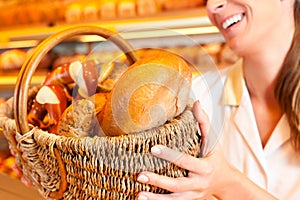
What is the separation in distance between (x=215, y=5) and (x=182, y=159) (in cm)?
58

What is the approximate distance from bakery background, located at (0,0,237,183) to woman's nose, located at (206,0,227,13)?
72 centimetres

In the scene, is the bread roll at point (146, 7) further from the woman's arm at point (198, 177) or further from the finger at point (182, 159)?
the finger at point (182, 159)

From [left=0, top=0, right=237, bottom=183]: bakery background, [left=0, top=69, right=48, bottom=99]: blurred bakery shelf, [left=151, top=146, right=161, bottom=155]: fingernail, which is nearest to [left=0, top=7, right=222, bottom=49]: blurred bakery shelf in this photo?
[left=0, top=0, right=237, bottom=183]: bakery background

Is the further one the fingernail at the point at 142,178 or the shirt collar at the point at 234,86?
the shirt collar at the point at 234,86

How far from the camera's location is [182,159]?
0.64 metres

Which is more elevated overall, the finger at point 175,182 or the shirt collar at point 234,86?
the shirt collar at point 234,86

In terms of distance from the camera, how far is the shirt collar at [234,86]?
126 centimetres

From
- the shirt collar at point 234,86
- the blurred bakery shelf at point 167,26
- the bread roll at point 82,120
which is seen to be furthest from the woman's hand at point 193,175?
the blurred bakery shelf at point 167,26

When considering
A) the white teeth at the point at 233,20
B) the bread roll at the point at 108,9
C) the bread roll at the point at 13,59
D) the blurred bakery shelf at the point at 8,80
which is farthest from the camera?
the bread roll at the point at 13,59

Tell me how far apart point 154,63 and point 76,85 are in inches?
8.7

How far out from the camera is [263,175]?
115 cm

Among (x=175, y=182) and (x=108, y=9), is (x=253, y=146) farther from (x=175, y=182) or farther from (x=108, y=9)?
(x=108, y=9)

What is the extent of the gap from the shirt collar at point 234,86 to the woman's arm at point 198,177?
413mm

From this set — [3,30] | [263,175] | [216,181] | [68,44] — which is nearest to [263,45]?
[263,175]
